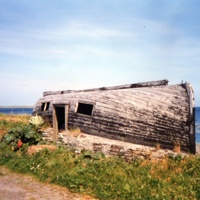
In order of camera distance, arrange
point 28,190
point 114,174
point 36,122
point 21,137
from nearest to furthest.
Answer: point 28,190
point 114,174
point 21,137
point 36,122

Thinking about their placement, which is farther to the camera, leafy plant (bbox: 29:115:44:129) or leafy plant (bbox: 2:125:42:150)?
leafy plant (bbox: 29:115:44:129)

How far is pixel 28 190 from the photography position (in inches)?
324

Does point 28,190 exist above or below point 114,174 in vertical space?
below

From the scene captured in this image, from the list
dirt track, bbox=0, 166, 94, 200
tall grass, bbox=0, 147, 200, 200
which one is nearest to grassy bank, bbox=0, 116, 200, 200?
tall grass, bbox=0, 147, 200, 200

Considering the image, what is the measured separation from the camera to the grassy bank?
25.0 feet

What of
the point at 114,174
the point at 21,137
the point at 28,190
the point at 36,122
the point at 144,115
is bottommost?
the point at 28,190

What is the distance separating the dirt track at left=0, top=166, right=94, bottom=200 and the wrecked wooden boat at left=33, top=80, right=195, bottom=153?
4964 millimetres

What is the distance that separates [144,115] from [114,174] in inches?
158

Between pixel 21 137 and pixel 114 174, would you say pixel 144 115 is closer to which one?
pixel 114 174

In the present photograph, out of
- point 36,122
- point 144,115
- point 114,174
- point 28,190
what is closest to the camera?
point 28,190

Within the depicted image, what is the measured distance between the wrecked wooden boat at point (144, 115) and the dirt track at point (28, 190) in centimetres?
496

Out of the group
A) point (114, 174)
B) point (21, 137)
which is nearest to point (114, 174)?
point (114, 174)

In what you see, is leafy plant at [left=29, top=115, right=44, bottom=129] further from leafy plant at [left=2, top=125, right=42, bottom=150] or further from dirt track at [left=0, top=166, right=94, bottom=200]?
dirt track at [left=0, top=166, right=94, bottom=200]

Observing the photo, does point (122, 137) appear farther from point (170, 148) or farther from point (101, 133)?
point (170, 148)
